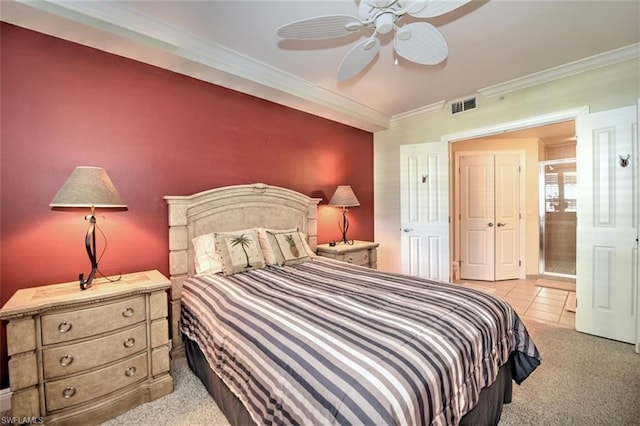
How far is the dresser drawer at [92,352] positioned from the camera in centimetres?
150

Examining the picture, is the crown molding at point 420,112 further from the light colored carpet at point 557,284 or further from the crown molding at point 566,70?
the light colored carpet at point 557,284

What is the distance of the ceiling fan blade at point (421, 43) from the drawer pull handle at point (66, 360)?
2.68 m

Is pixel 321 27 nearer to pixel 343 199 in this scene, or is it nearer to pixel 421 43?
pixel 421 43

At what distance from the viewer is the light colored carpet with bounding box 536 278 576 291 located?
4.25m

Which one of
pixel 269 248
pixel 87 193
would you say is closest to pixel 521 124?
pixel 269 248

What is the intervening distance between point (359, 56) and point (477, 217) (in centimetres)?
404

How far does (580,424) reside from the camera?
5.14ft

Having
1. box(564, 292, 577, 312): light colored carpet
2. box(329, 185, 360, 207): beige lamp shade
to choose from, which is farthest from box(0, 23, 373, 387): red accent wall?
box(564, 292, 577, 312): light colored carpet

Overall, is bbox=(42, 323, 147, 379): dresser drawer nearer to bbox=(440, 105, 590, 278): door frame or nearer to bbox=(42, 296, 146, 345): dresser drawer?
bbox=(42, 296, 146, 345): dresser drawer

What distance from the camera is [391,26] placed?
1.58 metres

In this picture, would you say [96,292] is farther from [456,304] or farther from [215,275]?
[456,304]

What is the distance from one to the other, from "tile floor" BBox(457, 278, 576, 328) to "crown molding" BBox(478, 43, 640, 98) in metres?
2.64

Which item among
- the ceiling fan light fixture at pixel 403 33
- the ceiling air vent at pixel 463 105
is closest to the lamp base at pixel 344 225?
the ceiling air vent at pixel 463 105

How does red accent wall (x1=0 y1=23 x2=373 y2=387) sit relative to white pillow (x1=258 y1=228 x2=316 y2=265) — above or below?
above
